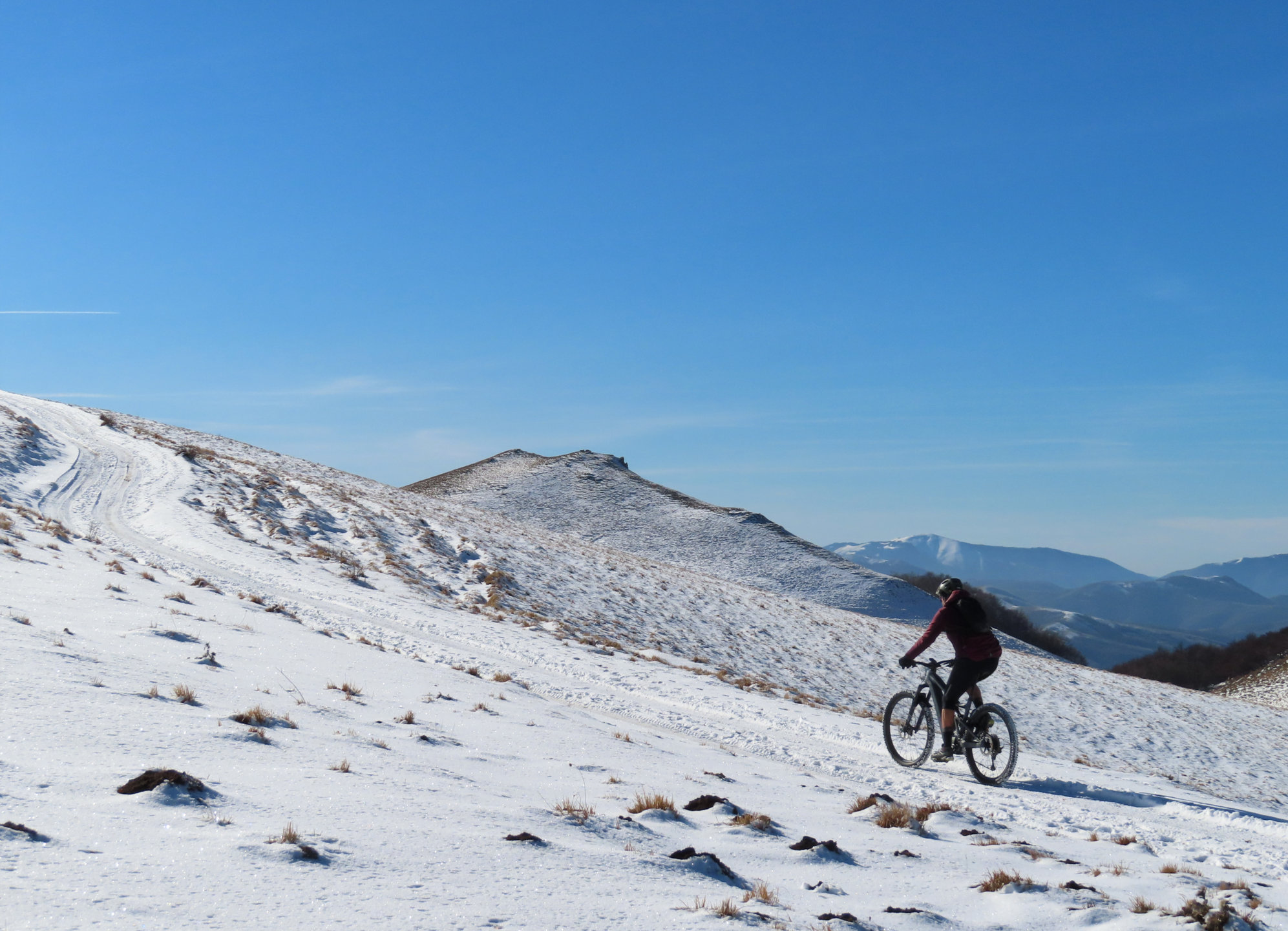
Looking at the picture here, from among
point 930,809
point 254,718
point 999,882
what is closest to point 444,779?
point 254,718

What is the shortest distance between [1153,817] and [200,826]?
10.9 meters

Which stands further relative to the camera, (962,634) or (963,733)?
(963,733)

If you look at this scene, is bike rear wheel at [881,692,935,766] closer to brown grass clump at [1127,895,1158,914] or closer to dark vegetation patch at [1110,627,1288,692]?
brown grass clump at [1127,895,1158,914]

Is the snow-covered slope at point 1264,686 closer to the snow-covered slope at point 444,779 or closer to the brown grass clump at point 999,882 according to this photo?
the snow-covered slope at point 444,779

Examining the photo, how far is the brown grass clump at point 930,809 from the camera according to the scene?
808 centimetres

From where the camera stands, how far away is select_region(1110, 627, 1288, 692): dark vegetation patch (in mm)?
57344

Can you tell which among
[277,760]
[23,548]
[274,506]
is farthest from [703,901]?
[274,506]

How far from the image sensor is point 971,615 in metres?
10.8

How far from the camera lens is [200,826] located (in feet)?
15.9

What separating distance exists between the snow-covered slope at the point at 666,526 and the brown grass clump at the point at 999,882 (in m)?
41.4

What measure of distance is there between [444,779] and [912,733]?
7.55 meters

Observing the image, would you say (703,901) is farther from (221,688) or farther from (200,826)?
(221,688)

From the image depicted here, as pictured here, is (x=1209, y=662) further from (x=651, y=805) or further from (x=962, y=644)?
(x=651, y=805)

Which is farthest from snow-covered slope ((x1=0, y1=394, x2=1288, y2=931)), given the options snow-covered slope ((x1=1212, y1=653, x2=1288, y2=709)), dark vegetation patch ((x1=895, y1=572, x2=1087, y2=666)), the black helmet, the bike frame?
dark vegetation patch ((x1=895, y1=572, x2=1087, y2=666))
